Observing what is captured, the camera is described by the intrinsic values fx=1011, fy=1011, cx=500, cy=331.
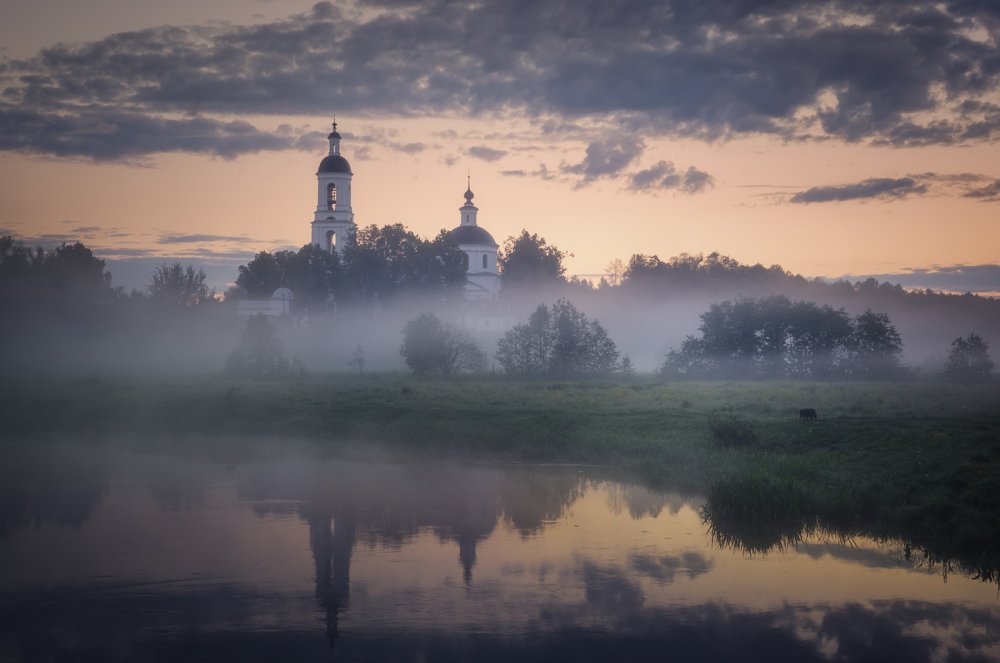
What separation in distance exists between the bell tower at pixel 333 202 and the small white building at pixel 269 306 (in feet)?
23.8

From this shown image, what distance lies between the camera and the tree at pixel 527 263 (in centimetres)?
14438

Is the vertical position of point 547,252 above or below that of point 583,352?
above

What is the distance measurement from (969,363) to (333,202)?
218ft

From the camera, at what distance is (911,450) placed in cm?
2788

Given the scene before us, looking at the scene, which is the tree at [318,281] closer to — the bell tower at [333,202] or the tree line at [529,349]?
the bell tower at [333,202]

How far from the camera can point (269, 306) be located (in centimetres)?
10519

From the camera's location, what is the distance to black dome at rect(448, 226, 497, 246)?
12612cm

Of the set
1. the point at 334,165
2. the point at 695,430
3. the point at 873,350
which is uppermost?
the point at 334,165

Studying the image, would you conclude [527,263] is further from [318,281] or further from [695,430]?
[695,430]

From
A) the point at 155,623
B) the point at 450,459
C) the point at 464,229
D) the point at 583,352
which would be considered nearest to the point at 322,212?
the point at 464,229

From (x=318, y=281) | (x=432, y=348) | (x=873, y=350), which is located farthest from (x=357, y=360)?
(x=873, y=350)

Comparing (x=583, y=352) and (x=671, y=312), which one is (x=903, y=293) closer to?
(x=671, y=312)

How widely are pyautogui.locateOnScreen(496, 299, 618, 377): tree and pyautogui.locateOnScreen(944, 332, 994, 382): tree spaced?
2340 centimetres

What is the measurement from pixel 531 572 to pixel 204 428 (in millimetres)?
31440
